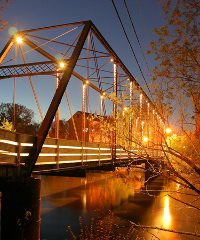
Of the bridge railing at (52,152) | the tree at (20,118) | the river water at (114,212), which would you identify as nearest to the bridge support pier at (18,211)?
the bridge railing at (52,152)

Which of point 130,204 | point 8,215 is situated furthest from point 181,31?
point 130,204

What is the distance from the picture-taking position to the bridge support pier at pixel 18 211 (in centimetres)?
693

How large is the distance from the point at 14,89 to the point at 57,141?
792 centimetres

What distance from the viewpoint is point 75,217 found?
20.8 m

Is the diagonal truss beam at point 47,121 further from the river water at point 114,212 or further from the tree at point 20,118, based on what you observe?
Result: the tree at point 20,118

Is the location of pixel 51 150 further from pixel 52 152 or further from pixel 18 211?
pixel 18 211

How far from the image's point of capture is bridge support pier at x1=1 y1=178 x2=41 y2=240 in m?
6.93

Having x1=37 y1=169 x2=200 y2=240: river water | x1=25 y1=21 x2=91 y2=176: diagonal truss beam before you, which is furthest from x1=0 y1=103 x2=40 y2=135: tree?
x1=25 y1=21 x2=91 y2=176: diagonal truss beam

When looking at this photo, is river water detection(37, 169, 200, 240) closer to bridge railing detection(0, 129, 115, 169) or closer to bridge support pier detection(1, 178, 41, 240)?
bridge railing detection(0, 129, 115, 169)

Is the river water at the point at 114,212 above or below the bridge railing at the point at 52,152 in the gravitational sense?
below

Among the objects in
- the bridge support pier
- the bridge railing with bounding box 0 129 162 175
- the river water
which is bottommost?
the river water

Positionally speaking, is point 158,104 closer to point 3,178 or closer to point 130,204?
point 3,178

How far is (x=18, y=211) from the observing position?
700 centimetres

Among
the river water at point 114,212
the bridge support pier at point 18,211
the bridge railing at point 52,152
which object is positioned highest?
the bridge railing at point 52,152
